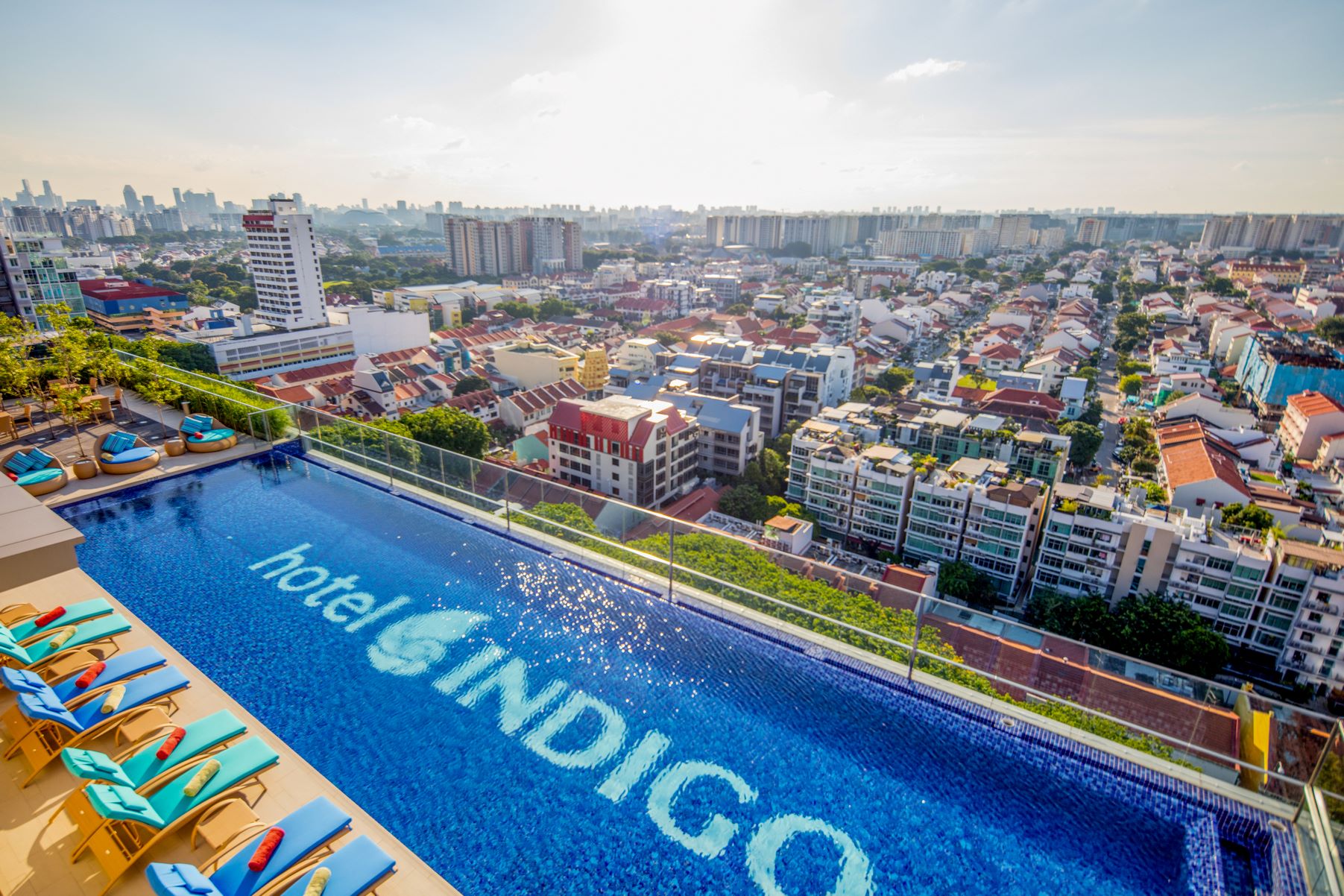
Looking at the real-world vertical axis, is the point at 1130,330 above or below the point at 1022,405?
above

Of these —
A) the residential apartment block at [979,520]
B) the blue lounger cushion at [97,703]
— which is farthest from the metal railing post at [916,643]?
the residential apartment block at [979,520]

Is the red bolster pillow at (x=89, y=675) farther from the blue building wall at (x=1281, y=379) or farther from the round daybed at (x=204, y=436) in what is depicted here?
the blue building wall at (x=1281, y=379)

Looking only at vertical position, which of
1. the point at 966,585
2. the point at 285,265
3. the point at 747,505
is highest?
the point at 285,265

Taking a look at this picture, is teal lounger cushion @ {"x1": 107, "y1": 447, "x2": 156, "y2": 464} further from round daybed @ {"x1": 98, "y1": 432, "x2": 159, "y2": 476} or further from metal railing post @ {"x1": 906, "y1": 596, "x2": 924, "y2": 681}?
metal railing post @ {"x1": 906, "y1": 596, "x2": 924, "y2": 681}

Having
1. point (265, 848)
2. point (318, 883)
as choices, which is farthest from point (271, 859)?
point (318, 883)

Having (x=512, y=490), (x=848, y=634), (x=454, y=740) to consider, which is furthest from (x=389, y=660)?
(x=848, y=634)

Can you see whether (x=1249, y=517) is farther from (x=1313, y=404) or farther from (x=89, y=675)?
(x=89, y=675)
